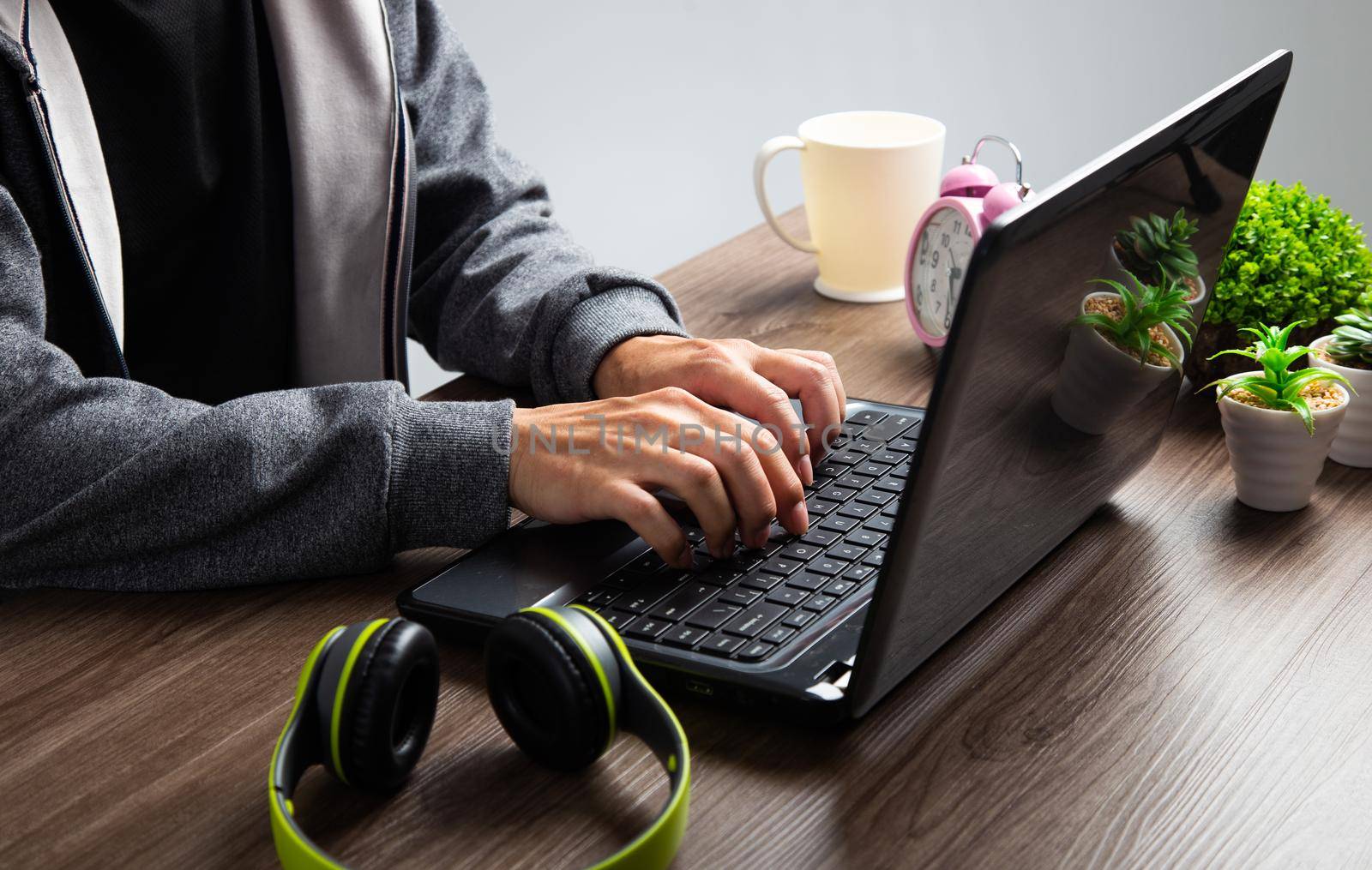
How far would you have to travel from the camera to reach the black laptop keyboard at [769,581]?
2.09 ft

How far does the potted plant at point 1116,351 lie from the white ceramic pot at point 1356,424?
171mm

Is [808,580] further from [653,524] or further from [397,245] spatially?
[397,245]

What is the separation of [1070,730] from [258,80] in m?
0.88

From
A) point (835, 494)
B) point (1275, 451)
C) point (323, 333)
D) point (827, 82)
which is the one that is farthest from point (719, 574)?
point (827, 82)

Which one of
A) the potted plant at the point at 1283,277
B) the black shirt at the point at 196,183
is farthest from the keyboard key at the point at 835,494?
the black shirt at the point at 196,183

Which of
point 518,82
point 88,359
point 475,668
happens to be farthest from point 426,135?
point 518,82

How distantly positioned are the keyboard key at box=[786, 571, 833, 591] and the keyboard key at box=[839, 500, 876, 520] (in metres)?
0.08

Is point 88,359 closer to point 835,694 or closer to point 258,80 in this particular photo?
point 258,80

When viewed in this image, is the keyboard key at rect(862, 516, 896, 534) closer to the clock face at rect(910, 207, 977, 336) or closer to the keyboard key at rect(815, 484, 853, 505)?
the keyboard key at rect(815, 484, 853, 505)

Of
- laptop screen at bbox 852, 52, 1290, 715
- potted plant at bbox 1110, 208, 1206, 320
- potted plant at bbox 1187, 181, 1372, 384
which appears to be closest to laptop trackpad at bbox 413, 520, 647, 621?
laptop screen at bbox 852, 52, 1290, 715

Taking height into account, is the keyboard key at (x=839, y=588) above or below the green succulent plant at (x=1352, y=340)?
below

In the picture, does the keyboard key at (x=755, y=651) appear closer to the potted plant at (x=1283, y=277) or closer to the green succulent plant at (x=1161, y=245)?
the green succulent plant at (x=1161, y=245)

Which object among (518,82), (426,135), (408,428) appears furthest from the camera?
(518,82)

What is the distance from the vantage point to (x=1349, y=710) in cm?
60
